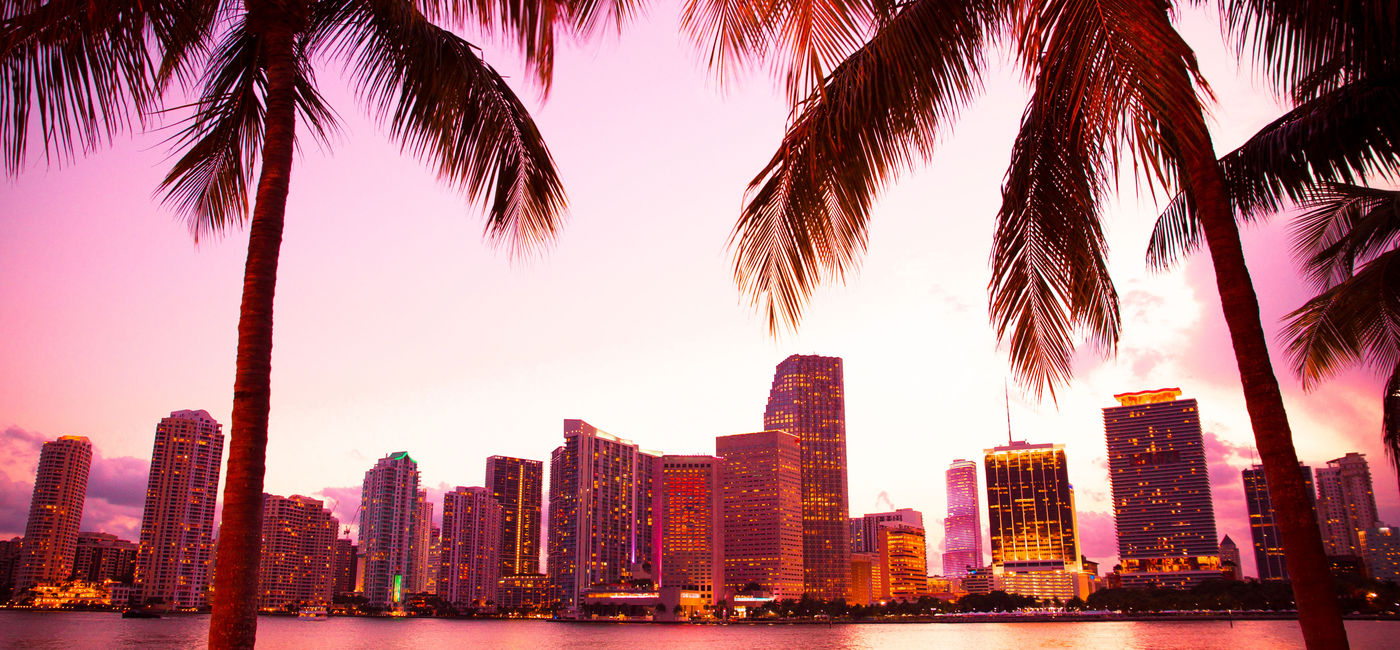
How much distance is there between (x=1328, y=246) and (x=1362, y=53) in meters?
5.57

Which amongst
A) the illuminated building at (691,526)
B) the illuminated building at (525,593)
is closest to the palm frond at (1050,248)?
the illuminated building at (691,526)

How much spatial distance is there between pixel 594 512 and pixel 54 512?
93.9 m

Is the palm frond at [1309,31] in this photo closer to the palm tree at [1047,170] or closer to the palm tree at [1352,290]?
the palm tree at [1047,170]

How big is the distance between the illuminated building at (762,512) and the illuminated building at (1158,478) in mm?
67583

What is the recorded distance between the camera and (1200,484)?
18362 cm

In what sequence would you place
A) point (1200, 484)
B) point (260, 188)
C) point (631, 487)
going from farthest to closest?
1. point (631, 487)
2. point (1200, 484)
3. point (260, 188)

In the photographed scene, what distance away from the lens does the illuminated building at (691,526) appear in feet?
553

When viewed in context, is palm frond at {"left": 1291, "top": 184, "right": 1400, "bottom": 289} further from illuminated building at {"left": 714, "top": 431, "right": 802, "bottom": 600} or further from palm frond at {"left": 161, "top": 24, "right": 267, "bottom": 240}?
illuminated building at {"left": 714, "top": 431, "right": 802, "bottom": 600}

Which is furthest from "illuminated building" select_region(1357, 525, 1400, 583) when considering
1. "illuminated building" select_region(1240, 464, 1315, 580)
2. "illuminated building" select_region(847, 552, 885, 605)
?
"illuminated building" select_region(847, 552, 885, 605)

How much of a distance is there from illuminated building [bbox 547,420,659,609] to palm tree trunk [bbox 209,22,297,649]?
178 meters

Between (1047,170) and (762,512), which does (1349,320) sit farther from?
(762,512)

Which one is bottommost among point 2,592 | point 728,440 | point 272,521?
point 2,592

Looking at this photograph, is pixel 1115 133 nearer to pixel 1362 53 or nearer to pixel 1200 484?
pixel 1362 53

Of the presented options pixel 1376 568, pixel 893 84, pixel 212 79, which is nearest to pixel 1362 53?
pixel 893 84
